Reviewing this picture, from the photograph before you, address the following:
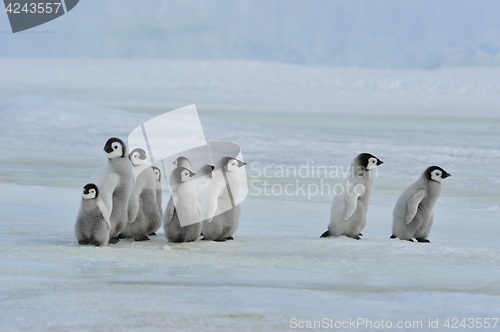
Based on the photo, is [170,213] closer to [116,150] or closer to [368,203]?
[116,150]

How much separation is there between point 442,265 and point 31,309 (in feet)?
7.20

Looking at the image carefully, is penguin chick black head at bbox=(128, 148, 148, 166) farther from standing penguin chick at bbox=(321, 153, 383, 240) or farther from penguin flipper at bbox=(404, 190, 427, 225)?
penguin flipper at bbox=(404, 190, 427, 225)

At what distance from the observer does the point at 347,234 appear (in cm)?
463

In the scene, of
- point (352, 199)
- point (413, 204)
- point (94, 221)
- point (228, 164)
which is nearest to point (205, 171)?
point (228, 164)

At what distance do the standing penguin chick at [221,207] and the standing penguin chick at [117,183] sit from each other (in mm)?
522

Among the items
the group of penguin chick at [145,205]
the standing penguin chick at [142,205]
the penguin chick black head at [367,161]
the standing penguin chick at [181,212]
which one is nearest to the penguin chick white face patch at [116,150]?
the group of penguin chick at [145,205]

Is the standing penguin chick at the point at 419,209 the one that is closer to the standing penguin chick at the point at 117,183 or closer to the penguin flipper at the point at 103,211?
the standing penguin chick at the point at 117,183

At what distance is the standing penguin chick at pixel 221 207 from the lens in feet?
14.9

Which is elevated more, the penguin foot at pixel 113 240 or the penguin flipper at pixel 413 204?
the penguin flipper at pixel 413 204

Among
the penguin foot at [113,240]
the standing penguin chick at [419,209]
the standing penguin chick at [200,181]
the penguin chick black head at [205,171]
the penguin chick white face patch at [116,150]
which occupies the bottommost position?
the penguin foot at [113,240]

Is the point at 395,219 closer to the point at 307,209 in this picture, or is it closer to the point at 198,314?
the point at 307,209

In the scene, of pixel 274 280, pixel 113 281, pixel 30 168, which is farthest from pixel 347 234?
pixel 30 168

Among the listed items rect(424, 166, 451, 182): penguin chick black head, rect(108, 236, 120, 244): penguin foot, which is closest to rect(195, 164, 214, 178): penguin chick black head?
rect(108, 236, 120, 244): penguin foot

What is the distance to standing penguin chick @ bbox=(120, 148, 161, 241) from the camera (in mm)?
4574
